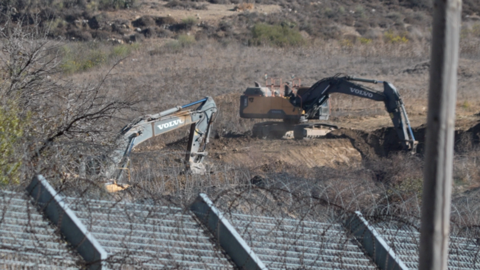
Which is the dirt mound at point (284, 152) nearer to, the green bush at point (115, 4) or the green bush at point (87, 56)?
the green bush at point (87, 56)

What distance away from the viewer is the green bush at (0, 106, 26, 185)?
6572 mm

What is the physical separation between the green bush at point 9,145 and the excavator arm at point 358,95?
13.0 meters

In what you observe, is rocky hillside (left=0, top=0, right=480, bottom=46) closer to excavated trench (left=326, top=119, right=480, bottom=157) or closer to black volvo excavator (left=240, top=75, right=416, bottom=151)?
excavated trench (left=326, top=119, right=480, bottom=157)

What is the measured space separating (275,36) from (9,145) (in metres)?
43.8

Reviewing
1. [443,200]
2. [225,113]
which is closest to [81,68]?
[225,113]

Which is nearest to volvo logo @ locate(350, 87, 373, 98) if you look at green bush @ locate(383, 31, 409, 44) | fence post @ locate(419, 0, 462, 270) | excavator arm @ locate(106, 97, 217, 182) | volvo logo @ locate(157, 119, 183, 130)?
excavator arm @ locate(106, 97, 217, 182)

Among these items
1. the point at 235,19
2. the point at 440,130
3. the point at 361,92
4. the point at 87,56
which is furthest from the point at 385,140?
the point at 235,19

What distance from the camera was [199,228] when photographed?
557cm

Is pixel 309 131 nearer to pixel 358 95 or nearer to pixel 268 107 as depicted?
pixel 268 107

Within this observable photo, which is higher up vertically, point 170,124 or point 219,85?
point 219,85

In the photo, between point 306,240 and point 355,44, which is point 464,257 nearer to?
point 306,240

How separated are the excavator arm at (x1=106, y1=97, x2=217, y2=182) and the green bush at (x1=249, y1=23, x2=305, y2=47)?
33.8m

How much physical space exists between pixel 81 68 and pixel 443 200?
106 feet

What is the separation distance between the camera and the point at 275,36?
1966 inches
